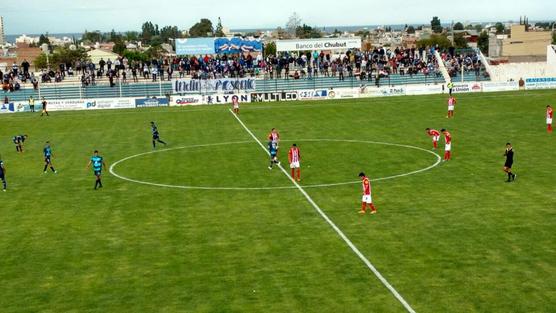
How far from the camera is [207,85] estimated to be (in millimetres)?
78562

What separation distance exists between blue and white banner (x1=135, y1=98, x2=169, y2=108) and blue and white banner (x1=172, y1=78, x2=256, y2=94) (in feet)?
10.9

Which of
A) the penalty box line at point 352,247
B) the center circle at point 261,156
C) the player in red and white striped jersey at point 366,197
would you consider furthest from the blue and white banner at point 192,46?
the player in red and white striped jersey at point 366,197

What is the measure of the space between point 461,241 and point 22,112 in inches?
2274

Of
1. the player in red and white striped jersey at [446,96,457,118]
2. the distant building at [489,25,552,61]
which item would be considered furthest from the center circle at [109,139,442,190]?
the distant building at [489,25,552,61]

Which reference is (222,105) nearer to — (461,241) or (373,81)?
(373,81)

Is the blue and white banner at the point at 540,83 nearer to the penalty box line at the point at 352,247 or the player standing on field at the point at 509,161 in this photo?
the player standing on field at the point at 509,161

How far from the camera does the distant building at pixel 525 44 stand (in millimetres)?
135250

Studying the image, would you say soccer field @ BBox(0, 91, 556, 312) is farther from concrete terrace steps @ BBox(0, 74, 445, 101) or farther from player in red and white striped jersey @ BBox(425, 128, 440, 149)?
concrete terrace steps @ BBox(0, 74, 445, 101)

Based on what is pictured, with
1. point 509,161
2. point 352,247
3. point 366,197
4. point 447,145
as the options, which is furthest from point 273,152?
point 352,247

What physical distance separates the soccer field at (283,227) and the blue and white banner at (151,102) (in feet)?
76.2

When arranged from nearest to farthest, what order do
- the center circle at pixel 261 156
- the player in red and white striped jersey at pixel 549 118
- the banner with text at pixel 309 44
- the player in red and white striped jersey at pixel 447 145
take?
the center circle at pixel 261 156
the player in red and white striped jersey at pixel 447 145
the player in red and white striped jersey at pixel 549 118
the banner with text at pixel 309 44

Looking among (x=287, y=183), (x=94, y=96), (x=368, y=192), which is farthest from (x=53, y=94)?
(x=368, y=192)

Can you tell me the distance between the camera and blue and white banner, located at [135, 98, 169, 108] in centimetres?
7512

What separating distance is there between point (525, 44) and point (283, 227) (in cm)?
12439
